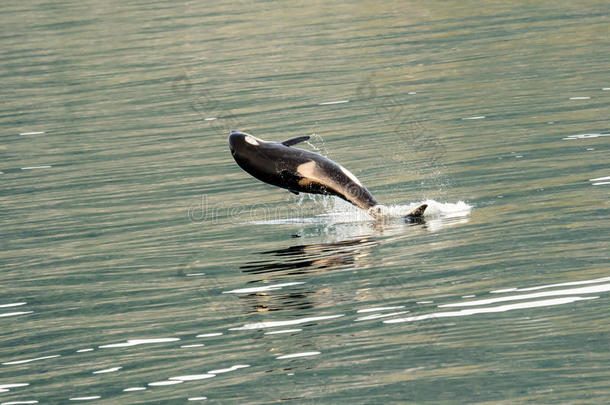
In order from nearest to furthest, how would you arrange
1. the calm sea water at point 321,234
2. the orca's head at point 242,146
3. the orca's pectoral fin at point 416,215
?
1. the calm sea water at point 321,234
2. the orca's head at point 242,146
3. the orca's pectoral fin at point 416,215

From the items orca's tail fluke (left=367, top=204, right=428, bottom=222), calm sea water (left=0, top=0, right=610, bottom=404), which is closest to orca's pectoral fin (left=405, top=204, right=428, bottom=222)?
orca's tail fluke (left=367, top=204, right=428, bottom=222)

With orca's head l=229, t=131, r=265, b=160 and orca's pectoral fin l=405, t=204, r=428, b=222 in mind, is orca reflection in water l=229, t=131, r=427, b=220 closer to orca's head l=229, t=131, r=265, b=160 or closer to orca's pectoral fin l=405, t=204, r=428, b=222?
orca's head l=229, t=131, r=265, b=160

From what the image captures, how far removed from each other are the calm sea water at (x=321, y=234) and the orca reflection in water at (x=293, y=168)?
699mm

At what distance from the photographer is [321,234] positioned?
1750 centimetres

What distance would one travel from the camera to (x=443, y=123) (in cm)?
2634

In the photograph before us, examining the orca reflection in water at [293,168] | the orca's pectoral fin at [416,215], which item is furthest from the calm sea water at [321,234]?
the orca reflection in water at [293,168]

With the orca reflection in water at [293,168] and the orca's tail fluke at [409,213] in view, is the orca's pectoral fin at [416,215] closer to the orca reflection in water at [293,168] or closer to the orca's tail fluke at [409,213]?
the orca's tail fluke at [409,213]

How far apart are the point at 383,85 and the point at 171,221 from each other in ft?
47.6

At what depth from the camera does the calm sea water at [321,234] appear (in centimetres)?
1148

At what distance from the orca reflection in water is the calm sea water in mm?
699

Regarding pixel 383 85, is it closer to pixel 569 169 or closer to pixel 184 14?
pixel 569 169

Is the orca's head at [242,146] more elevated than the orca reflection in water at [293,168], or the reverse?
the orca's head at [242,146]

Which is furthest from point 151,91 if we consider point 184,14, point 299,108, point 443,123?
point 184,14

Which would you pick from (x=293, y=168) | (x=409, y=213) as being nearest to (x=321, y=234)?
(x=293, y=168)
